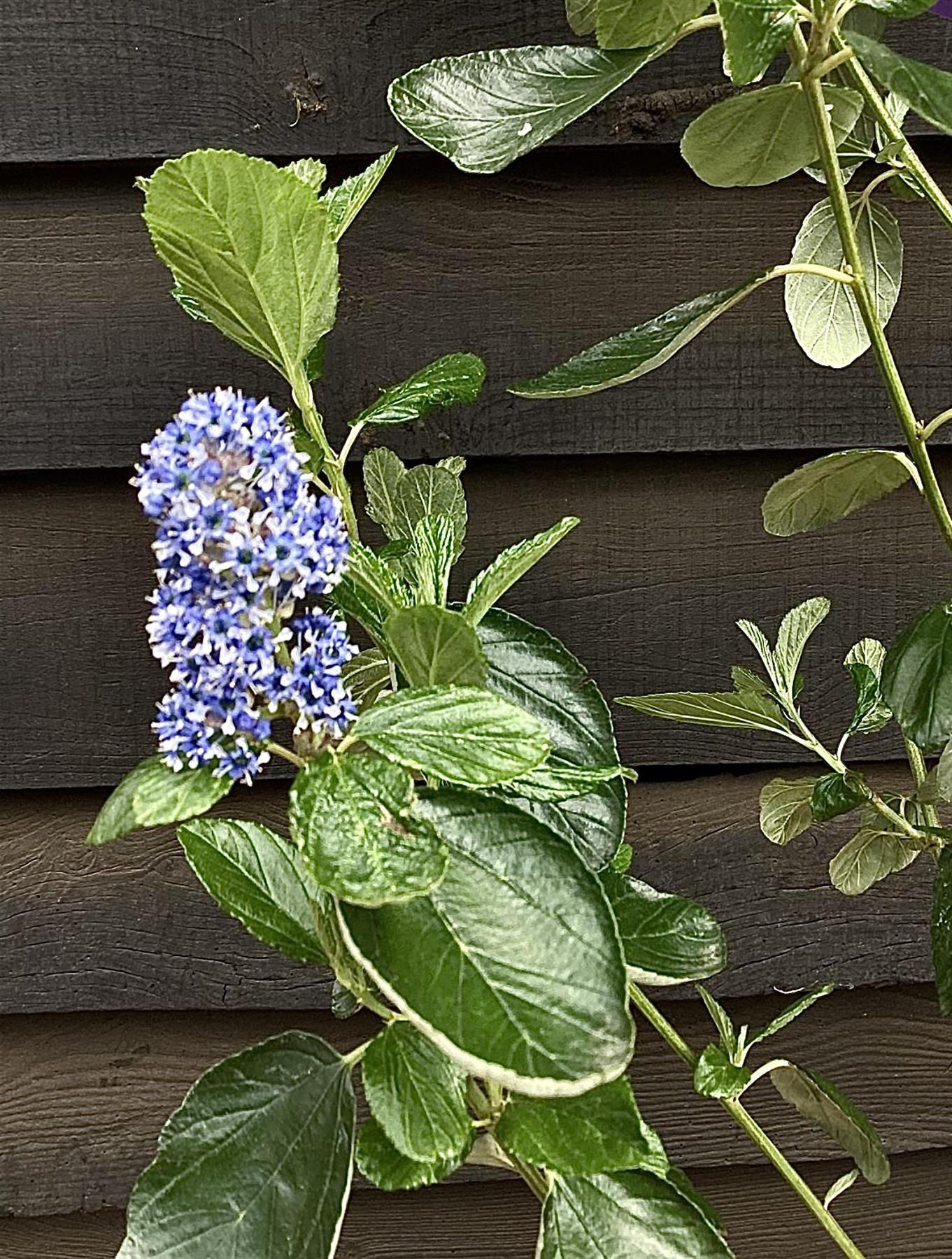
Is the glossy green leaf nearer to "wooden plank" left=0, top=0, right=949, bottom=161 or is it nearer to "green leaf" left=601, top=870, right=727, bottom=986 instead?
"green leaf" left=601, top=870, right=727, bottom=986

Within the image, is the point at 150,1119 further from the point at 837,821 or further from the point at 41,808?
the point at 837,821

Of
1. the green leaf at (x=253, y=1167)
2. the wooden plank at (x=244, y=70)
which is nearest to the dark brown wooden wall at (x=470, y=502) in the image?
the wooden plank at (x=244, y=70)

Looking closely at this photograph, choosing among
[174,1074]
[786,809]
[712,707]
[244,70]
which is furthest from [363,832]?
[174,1074]

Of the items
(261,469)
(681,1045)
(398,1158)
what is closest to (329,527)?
(261,469)

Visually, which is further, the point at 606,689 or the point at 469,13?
the point at 606,689

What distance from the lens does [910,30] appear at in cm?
80

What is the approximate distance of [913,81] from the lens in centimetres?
41

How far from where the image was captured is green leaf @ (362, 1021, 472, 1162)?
0.42 metres

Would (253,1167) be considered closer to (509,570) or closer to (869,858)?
(509,570)

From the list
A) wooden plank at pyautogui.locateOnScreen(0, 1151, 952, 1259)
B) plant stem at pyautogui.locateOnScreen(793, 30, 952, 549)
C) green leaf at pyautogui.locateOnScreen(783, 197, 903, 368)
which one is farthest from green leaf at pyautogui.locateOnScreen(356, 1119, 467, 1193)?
wooden plank at pyautogui.locateOnScreen(0, 1151, 952, 1259)

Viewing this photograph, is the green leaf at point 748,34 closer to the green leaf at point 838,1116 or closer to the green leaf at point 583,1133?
the green leaf at point 583,1133

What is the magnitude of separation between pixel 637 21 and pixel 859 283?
0.16m

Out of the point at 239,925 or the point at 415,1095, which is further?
the point at 239,925

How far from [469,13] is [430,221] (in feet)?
0.46
